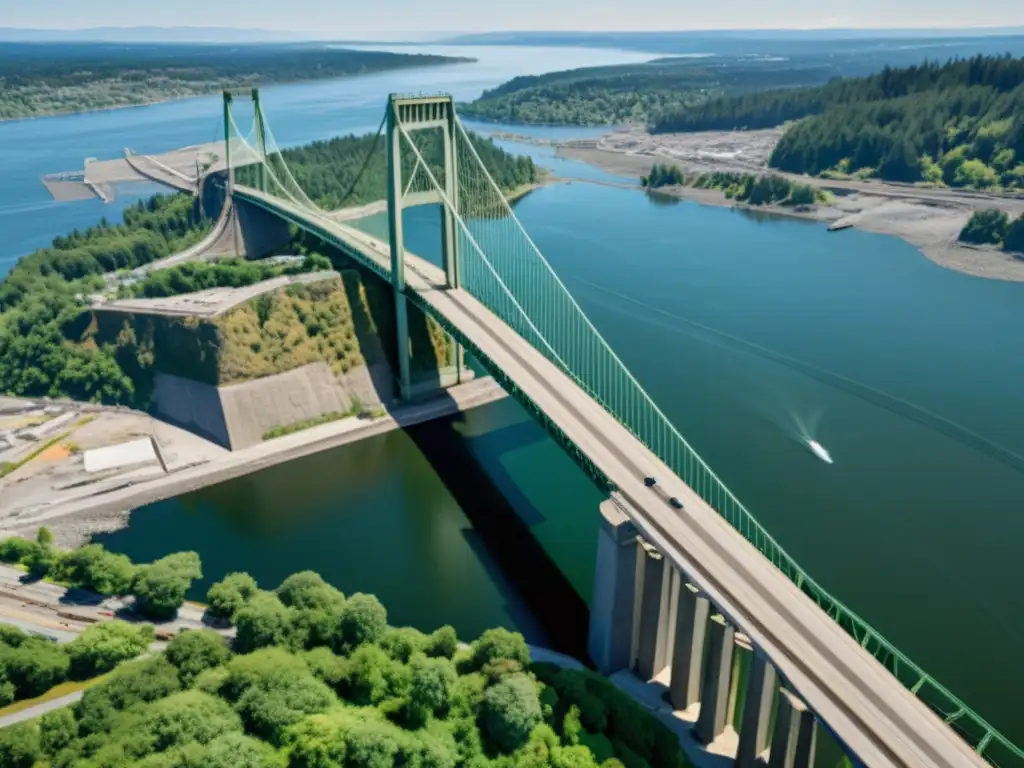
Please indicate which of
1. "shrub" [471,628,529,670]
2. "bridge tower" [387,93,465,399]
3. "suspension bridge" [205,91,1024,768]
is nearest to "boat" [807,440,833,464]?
"suspension bridge" [205,91,1024,768]

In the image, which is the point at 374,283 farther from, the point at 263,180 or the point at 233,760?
the point at 233,760

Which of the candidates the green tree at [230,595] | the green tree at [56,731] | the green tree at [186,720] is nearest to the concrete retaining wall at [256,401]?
the green tree at [230,595]

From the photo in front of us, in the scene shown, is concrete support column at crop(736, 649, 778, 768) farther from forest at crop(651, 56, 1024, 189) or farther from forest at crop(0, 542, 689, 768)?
forest at crop(651, 56, 1024, 189)

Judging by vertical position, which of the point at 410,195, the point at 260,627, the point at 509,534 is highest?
the point at 410,195

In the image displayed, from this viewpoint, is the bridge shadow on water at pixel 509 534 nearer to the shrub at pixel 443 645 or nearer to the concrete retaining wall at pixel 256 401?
the concrete retaining wall at pixel 256 401

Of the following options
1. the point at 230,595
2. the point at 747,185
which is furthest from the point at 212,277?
the point at 747,185

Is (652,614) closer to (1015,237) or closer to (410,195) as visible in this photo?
(410,195)
